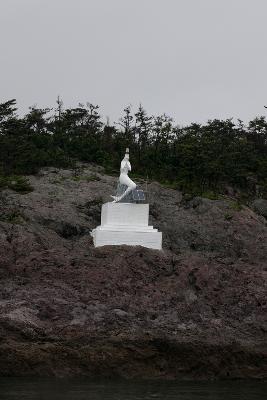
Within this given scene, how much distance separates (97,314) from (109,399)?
12.9ft

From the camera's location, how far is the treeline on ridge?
3484 centimetres

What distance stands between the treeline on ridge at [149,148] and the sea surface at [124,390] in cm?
1478

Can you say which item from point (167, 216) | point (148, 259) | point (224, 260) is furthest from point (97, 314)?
point (167, 216)

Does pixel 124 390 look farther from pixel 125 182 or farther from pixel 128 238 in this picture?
pixel 125 182

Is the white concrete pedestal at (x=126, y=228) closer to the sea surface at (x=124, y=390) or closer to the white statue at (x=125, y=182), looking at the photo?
the white statue at (x=125, y=182)

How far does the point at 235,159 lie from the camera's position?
1551 inches

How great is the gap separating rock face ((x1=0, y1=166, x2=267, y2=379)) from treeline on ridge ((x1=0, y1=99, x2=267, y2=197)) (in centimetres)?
940

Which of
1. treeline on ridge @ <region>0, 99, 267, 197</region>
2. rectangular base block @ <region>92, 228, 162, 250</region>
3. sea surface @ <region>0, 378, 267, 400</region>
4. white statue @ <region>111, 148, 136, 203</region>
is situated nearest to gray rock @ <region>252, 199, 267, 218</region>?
treeline on ridge @ <region>0, 99, 267, 197</region>

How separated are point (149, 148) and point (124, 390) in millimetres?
27463

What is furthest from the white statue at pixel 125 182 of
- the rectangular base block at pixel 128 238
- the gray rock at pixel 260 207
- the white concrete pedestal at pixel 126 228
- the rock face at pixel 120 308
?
the gray rock at pixel 260 207

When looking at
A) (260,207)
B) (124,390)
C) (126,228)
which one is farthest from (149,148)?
(124,390)

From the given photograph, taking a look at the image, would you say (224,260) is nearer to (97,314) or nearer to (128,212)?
(128,212)

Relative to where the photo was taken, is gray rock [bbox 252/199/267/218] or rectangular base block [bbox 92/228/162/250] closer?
rectangular base block [bbox 92/228/162/250]

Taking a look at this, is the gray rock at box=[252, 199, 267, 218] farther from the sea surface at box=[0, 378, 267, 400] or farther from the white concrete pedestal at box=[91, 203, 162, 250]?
the sea surface at box=[0, 378, 267, 400]
